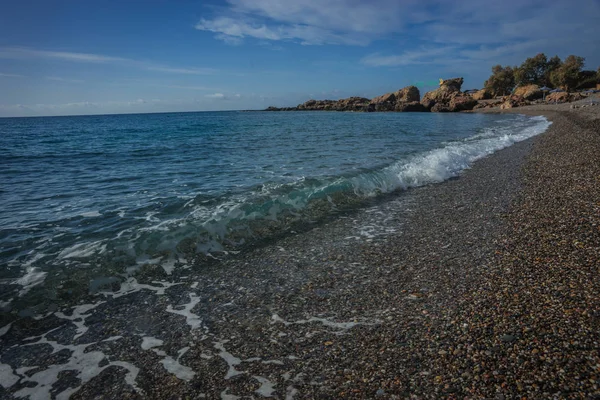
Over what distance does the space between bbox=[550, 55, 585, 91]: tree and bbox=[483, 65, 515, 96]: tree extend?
Answer: 14082mm

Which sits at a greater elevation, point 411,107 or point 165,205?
point 411,107

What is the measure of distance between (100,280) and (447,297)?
580 cm

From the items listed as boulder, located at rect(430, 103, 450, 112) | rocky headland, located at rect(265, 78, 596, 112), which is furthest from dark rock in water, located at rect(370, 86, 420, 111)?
boulder, located at rect(430, 103, 450, 112)

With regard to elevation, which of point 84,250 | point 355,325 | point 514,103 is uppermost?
point 514,103

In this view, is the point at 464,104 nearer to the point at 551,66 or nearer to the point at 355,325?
the point at 551,66

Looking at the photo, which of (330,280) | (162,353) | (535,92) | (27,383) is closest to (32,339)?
(27,383)

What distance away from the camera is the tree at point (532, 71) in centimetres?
8994

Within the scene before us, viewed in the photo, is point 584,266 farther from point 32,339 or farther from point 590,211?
point 32,339

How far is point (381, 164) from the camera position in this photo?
15109 mm

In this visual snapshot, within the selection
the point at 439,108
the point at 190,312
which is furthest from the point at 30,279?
the point at 439,108

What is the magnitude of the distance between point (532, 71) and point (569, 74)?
15795 millimetres

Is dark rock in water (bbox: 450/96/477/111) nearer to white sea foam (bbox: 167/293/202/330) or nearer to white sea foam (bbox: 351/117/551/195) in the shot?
white sea foam (bbox: 351/117/551/195)

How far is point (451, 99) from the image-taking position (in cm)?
9069

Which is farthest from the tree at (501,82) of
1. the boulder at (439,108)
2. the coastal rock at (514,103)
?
the coastal rock at (514,103)
